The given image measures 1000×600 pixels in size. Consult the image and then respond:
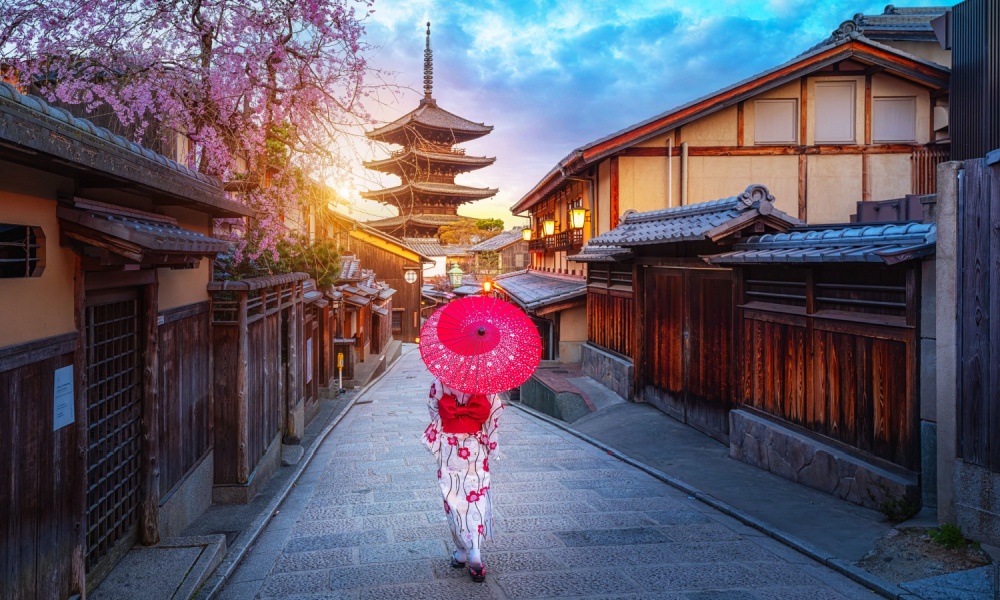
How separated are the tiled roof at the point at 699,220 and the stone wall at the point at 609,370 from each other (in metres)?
2.74

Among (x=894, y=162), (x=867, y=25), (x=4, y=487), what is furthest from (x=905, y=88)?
(x=4, y=487)

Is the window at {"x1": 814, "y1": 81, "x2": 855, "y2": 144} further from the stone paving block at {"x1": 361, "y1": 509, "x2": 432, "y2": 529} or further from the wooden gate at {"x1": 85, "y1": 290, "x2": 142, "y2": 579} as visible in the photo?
the wooden gate at {"x1": 85, "y1": 290, "x2": 142, "y2": 579}

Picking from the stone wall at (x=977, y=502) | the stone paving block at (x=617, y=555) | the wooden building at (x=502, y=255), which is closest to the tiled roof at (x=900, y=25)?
the stone wall at (x=977, y=502)

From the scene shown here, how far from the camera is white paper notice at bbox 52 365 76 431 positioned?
4.16 meters

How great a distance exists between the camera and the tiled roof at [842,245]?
6051 mm

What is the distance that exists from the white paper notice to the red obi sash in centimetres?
260

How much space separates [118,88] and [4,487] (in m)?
6.51

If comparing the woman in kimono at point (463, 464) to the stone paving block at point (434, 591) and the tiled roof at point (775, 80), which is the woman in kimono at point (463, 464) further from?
the tiled roof at point (775, 80)

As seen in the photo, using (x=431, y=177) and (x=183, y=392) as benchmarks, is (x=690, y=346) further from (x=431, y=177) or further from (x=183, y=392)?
(x=431, y=177)

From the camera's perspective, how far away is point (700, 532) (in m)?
6.44

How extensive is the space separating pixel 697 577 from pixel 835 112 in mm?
15665

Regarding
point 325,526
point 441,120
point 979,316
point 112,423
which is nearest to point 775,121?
point 979,316

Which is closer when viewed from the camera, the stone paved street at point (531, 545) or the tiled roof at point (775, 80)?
the stone paved street at point (531, 545)

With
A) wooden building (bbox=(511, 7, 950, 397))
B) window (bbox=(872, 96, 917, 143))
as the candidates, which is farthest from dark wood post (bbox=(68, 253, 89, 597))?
window (bbox=(872, 96, 917, 143))
